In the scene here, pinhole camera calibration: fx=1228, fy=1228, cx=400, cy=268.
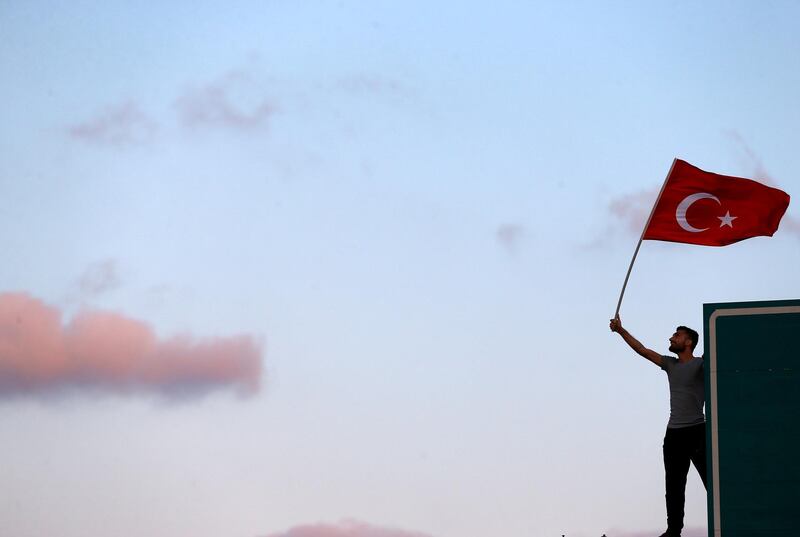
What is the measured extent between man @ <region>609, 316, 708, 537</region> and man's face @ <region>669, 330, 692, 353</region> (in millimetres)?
213

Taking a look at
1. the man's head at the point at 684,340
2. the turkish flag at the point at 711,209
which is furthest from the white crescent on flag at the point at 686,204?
the man's head at the point at 684,340

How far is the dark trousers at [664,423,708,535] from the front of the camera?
17156 mm

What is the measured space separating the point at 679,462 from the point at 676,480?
0.83ft

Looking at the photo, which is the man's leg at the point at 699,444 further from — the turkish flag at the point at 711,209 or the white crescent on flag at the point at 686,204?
the white crescent on flag at the point at 686,204

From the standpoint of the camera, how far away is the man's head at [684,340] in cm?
1741

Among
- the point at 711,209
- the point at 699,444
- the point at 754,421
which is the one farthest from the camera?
the point at 711,209

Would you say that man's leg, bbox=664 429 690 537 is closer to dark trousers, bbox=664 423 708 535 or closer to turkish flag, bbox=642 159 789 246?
dark trousers, bbox=664 423 708 535

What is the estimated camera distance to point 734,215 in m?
18.8

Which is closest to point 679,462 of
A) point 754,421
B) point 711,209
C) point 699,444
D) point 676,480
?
point 676,480

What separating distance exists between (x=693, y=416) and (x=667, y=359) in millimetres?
872

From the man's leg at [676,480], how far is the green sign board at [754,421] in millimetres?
417

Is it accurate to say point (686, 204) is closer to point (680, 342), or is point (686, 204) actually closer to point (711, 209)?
point (711, 209)

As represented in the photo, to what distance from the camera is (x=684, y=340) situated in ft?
57.2

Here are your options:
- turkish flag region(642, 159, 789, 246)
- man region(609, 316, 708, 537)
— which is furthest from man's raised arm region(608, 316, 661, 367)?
turkish flag region(642, 159, 789, 246)
